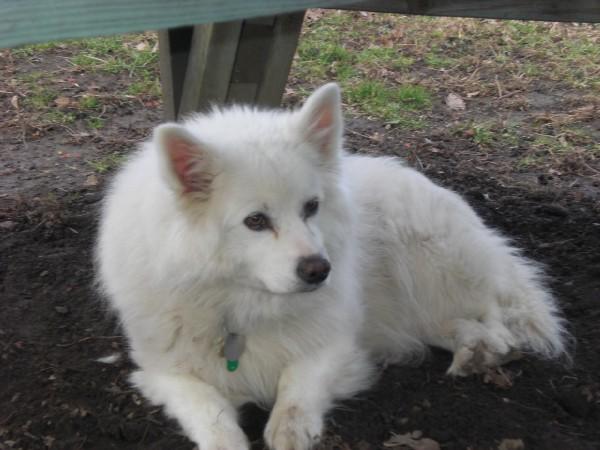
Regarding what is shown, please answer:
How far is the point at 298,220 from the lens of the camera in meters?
2.69

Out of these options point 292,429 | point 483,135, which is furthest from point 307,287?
point 483,135

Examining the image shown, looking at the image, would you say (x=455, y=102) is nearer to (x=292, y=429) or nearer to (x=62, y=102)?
(x=62, y=102)

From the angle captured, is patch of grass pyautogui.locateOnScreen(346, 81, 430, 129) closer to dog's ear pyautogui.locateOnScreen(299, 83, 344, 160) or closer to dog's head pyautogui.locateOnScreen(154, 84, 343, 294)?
dog's ear pyautogui.locateOnScreen(299, 83, 344, 160)

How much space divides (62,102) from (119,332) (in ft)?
11.3

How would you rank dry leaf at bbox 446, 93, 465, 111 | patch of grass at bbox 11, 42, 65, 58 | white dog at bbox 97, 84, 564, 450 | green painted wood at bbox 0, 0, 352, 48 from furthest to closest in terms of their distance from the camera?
patch of grass at bbox 11, 42, 65, 58
dry leaf at bbox 446, 93, 465, 111
white dog at bbox 97, 84, 564, 450
green painted wood at bbox 0, 0, 352, 48

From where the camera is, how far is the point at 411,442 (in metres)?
2.73

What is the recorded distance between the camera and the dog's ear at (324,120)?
9.18ft

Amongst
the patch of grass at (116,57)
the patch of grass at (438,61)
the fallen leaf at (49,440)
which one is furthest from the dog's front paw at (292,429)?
the patch of grass at (438,61)

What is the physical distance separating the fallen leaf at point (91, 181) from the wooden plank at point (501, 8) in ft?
8.96

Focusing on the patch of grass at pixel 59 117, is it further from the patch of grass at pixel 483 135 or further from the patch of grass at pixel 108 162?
the patch of grass at pixel 483 135

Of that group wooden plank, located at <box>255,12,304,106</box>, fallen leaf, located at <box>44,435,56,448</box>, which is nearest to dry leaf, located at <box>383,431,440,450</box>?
fallen leaf, located at <box>44,435,56,448</box>

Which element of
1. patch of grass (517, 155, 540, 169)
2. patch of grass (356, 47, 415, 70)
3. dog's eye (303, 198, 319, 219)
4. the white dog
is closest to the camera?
the white dog

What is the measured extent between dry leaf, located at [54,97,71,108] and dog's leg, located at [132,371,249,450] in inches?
153

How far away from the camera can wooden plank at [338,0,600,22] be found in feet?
10.3
